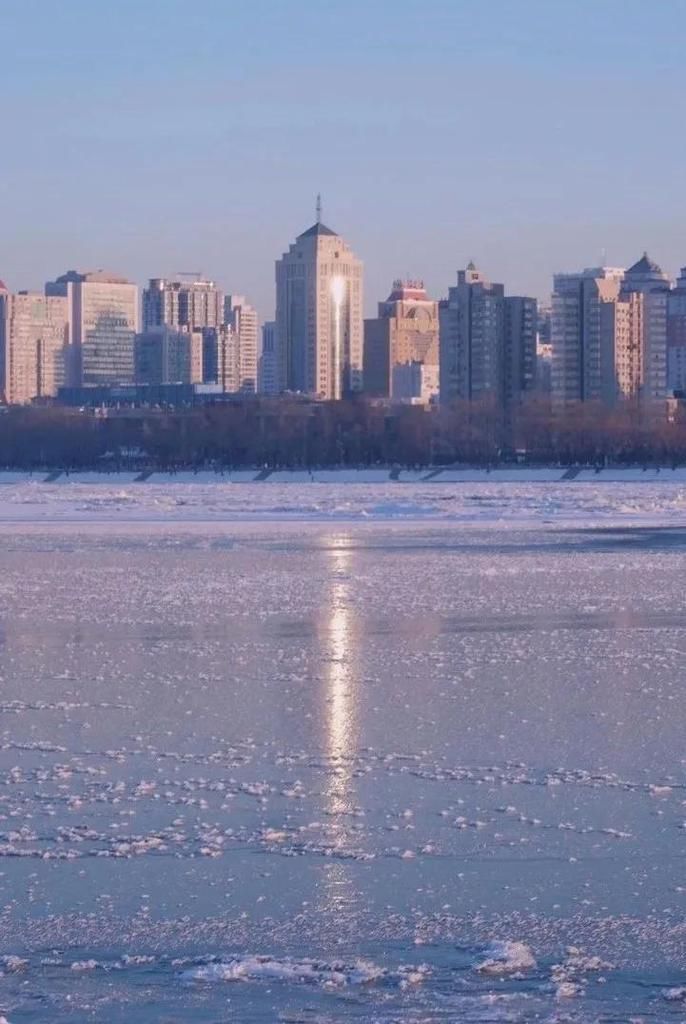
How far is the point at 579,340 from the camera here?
128 metres

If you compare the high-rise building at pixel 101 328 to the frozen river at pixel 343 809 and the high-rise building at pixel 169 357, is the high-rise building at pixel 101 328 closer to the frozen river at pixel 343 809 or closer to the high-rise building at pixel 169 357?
the high-rise building at pixel 169 357

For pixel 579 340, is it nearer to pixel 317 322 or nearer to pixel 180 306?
pixel 317 322

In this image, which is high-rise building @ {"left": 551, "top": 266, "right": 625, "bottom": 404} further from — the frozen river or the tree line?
the frozen river

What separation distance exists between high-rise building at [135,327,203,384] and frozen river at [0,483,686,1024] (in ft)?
536

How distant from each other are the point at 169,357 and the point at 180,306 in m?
16.8

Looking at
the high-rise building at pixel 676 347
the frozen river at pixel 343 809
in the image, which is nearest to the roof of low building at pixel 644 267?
the high-rise building at pixel 676 347

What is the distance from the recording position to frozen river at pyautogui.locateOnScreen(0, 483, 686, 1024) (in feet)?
16.1

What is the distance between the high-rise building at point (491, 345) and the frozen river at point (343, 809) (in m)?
116

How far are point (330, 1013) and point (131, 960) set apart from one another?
29.7 inches

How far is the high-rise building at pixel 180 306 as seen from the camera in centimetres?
19112

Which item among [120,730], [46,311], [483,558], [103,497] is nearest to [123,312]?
[46,311]

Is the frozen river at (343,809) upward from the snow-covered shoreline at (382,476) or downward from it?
downward

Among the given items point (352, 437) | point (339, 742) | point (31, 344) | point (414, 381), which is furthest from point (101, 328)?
point (339, 742)

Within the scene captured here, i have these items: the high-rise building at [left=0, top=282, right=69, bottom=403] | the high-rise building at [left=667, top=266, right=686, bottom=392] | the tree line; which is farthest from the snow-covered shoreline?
the high-rise building at [left=0, top=282, right=69, bottom=403]
